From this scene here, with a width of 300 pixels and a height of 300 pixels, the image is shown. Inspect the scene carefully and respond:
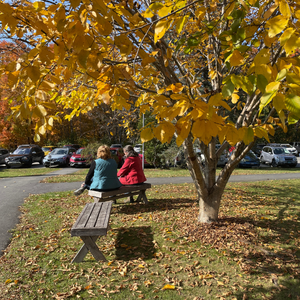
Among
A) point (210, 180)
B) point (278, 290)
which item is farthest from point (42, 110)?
point (210, 180)

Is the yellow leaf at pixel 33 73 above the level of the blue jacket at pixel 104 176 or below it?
above

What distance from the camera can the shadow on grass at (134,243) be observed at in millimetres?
3844

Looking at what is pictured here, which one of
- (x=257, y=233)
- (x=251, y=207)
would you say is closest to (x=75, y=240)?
(x=257, y=233)

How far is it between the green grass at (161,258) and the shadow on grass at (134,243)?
0.01 meters

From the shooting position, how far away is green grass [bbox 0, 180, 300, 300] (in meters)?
2.97

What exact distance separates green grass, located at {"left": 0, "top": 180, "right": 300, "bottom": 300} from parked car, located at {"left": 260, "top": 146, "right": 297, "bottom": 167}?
16.9m

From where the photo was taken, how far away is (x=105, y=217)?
153 inches

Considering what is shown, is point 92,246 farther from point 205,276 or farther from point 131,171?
point 131,171

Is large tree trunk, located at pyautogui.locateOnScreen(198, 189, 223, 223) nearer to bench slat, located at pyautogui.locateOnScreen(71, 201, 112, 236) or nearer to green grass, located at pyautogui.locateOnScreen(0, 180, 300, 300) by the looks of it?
green grass, located at pyautogui.locateOnScreen(0, 180, 300, 300)

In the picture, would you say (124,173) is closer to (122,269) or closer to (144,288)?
(122,269)

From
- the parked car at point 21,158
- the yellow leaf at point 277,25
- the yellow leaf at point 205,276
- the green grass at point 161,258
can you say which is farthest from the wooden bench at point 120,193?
the parked car at point 21,158

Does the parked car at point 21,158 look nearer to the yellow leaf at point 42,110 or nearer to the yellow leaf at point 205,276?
the yellow leaf at point 205,276

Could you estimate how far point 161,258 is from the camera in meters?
3.73

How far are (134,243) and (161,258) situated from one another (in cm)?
69
